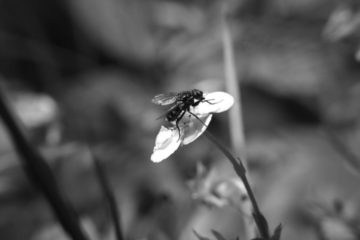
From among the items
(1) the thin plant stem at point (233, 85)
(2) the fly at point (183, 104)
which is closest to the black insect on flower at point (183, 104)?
(2) the fly at point (183, 104)

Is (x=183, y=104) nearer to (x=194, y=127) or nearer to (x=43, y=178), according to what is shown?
(x=194, y=127)

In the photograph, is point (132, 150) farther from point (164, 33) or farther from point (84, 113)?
point (164, 33)

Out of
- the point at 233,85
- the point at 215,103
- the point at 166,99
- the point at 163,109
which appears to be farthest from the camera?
the point at 163,109

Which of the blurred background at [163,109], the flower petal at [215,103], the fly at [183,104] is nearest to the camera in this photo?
the flower petal at [215,103]

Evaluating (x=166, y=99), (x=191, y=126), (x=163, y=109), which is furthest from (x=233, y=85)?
(x=163, y=109)

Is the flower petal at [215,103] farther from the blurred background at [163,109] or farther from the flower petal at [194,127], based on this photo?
the blurred background at [163,109]

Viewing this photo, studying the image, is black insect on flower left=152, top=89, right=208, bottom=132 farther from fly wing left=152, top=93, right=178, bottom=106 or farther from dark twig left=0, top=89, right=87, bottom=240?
dark twig left=0, top=89, right=87, bottom=240
